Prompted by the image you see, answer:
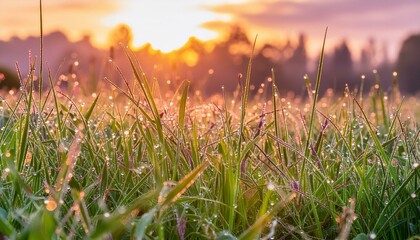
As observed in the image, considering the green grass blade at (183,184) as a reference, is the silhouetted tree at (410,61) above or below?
below

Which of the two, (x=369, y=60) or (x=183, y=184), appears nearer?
(x=183, y=184)

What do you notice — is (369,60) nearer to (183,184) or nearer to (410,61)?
(410,61)

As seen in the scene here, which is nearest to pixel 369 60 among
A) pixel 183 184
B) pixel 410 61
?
pixel 410 61

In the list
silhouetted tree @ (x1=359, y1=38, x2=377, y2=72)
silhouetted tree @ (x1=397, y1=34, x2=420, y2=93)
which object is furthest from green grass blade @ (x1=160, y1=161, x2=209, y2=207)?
silhouetted tree @ (x1=397, y1=34, x2=420, y2=93)

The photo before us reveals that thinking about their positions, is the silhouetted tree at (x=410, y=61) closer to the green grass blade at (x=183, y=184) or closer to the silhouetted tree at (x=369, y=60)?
the silhouetted tree at (x=369, y=60)

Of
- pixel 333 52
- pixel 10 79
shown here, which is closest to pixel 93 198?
pixel 10 79

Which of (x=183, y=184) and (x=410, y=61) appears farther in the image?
(x=410, y=61)

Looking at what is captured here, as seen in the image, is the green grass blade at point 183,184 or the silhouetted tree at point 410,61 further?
the silhouetted tree at point 410,61

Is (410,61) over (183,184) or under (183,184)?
under

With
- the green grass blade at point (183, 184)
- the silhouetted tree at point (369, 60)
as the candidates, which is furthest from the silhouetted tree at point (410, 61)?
the green grass blade at point (183, 184)
